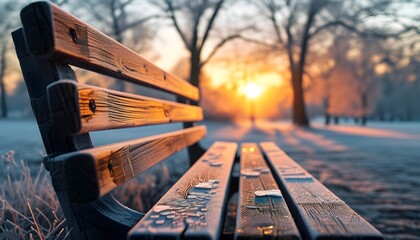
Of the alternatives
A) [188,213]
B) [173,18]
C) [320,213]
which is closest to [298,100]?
[173,18]

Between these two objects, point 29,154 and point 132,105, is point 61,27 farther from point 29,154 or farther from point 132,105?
point 29,154

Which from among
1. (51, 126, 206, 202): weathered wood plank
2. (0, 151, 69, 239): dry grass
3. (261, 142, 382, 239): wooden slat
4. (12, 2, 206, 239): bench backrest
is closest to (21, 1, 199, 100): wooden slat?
(12, 2, 206, 239): bench backrest

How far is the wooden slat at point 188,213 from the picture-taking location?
0.88 meters

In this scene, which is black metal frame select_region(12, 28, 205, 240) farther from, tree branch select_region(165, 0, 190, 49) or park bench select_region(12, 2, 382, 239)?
tree branch select_region(165, 0, 190, 49)

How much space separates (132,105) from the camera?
1.34 m

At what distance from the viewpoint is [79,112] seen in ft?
3.05

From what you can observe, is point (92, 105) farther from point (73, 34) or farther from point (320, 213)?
point (320, 213)

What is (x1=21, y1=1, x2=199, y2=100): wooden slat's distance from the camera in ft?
2.98

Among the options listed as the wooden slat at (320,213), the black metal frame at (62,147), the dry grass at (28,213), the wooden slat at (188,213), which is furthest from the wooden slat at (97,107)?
the wooden slat at (320,213)

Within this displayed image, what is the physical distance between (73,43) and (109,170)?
0.42 metres

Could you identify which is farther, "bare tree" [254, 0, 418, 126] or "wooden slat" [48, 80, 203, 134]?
"bare tree" [254, 0, 418, 126]

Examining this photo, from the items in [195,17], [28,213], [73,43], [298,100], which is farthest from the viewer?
[298,100]

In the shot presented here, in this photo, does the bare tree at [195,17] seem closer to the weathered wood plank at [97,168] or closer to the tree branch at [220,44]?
the tree branch at [220,44]

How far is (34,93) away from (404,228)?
232 centimetres
